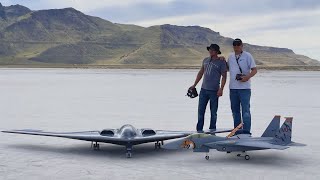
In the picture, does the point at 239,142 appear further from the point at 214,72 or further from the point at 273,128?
the point at 214,72

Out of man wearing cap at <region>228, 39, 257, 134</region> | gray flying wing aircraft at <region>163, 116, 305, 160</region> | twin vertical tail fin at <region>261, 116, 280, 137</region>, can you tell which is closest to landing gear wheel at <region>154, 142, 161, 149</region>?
gray flying wing aircraft at <region>163, 116, 305, 160</region>

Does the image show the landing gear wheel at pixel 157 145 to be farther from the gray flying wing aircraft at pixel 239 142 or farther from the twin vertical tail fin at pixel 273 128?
the twin vertical tail fin at pixel 273 128

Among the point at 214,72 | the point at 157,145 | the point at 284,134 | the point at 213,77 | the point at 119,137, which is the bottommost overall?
the point at 157,145

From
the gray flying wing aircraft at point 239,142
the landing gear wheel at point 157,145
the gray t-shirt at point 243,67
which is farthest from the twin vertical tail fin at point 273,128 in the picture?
the landing gear wheel at point 157,145

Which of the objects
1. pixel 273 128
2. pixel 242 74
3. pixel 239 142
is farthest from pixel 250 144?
pixel 242 74

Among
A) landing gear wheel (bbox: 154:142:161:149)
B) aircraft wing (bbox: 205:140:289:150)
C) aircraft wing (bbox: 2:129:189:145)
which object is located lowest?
landing gear wheel (bbox: 154:142:161:149)

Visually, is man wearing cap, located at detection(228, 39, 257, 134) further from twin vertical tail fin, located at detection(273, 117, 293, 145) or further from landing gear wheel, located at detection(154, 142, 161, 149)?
landing gear wheel, located at detection(154, 142, 161, 149)

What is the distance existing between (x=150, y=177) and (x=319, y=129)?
7.23m

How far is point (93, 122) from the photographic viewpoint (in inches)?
600

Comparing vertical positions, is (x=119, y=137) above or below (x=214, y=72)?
below

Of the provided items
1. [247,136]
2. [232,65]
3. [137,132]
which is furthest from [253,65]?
[137,132]

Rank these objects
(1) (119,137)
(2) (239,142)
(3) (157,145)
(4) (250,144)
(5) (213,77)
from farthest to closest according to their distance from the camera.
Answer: (5) (213,77) < (3) (157,145) < (1) (119,137) < (2) (239,142) < (4) (250,144)

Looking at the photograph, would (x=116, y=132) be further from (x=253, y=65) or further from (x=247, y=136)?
(x=253, y=65)

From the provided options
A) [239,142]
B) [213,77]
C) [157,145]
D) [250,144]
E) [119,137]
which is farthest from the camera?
[213,77]
